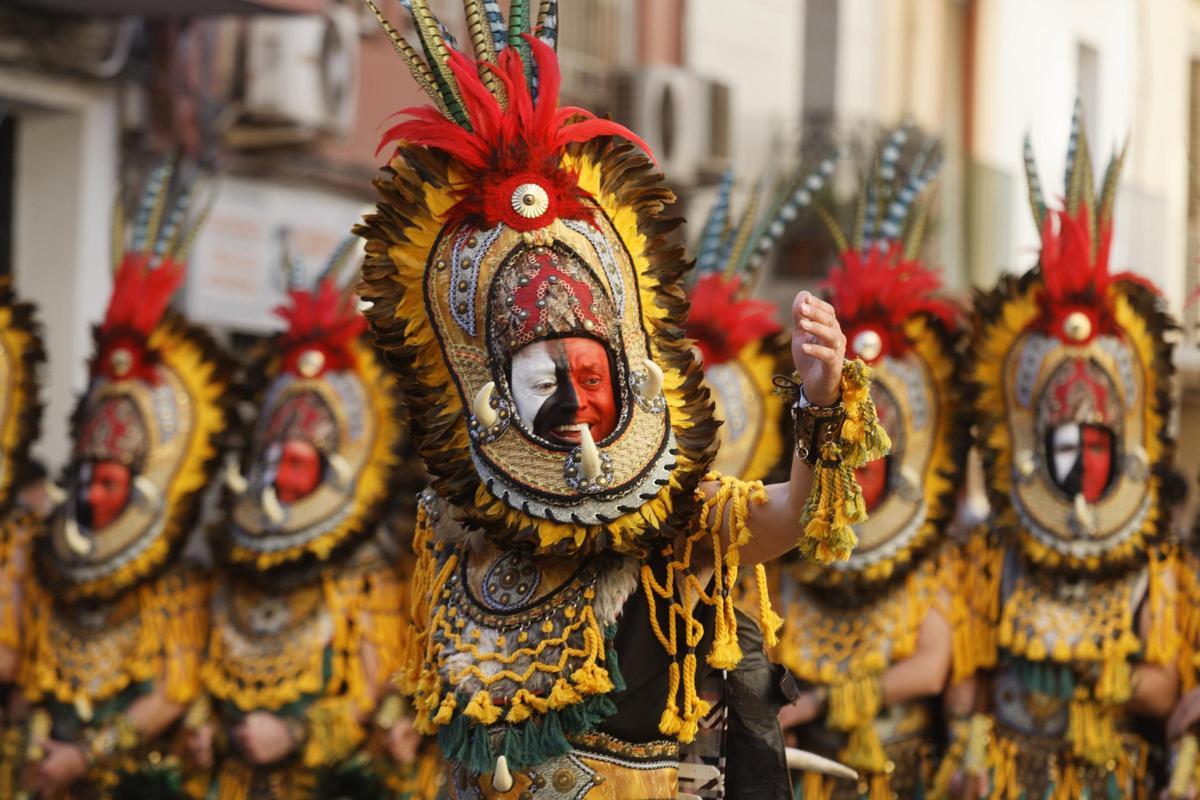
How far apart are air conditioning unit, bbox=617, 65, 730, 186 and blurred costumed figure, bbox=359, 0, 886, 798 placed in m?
9.27

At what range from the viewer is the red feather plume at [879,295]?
6355mm

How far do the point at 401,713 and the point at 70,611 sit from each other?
103 centimetres

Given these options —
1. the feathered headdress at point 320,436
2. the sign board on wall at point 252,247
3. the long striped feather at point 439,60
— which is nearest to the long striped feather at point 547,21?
the long striped feather at point 439,60

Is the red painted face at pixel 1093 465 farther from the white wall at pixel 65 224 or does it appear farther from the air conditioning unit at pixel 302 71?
the white wall at pixel 65 224

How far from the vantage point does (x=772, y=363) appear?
21.7 feet

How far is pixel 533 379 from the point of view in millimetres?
3926

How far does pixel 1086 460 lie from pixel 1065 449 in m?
0.06

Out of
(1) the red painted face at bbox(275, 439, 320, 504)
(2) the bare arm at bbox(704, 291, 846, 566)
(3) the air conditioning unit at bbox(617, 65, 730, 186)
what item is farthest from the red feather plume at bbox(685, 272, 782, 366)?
(3) the air conditioning unit at bbox(617, 65, 730, 186)

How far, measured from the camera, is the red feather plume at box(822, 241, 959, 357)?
6355mm

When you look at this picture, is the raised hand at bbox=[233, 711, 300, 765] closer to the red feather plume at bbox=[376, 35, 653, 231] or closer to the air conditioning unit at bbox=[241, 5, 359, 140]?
the red feather plume at bbox=[376, 35, 653, 231]

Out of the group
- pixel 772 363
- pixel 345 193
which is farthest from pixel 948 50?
pixel 772 363

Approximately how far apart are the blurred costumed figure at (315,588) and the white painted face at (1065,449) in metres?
1.95

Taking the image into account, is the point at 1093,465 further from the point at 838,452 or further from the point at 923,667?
the point at 838,452

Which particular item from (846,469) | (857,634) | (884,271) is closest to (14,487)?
(857,634)
